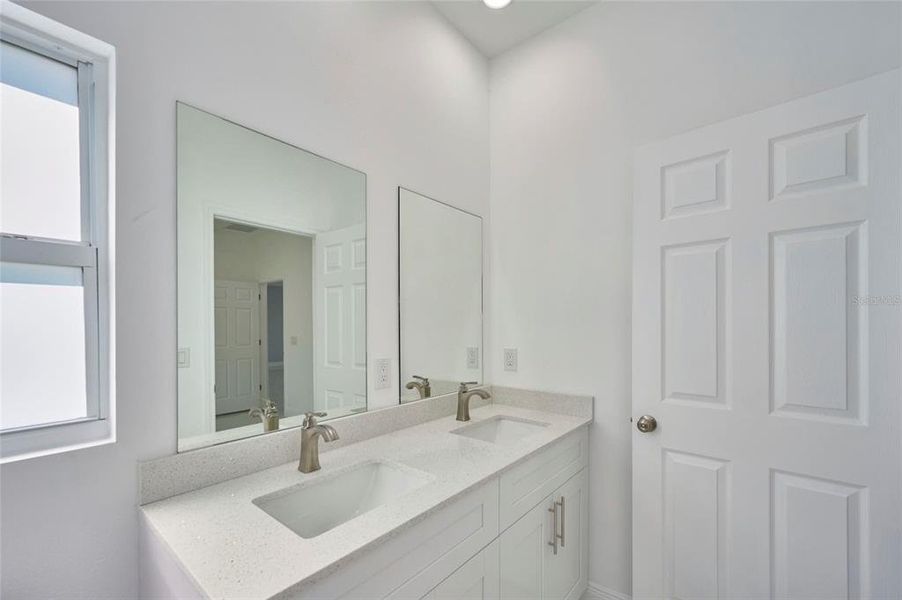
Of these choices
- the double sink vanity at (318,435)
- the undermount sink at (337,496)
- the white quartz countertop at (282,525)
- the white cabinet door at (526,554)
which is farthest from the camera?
the white cabinet door at (526,554)

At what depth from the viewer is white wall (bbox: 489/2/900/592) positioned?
4.72ft

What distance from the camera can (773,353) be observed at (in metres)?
1.34

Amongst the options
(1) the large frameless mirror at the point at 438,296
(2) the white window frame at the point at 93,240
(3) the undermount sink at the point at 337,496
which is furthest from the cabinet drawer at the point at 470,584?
(2) the white window frame at the point at 93,240

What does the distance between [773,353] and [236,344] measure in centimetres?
177

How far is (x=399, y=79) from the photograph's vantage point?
5.76 ft

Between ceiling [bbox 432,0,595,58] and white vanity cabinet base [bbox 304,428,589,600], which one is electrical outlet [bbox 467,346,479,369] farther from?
ceiling [bbox 432,0,595,58]

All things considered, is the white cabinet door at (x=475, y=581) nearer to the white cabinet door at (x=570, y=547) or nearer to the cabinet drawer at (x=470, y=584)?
the cabinet drawer at (x=470, y=584)

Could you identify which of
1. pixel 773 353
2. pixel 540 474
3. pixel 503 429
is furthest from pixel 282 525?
pixel 773 353

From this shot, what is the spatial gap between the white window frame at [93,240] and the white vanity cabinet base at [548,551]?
1195 mm

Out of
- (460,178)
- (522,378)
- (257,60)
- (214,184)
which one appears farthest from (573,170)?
(214,184)

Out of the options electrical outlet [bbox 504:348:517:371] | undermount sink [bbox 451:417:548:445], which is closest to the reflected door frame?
undermount sink [bbox 451:417:548:445]

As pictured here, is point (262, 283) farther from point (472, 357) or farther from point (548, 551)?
point (548, 551)

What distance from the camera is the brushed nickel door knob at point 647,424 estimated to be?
5.10 feet

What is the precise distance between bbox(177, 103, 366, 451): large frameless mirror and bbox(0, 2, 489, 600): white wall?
0.05m
